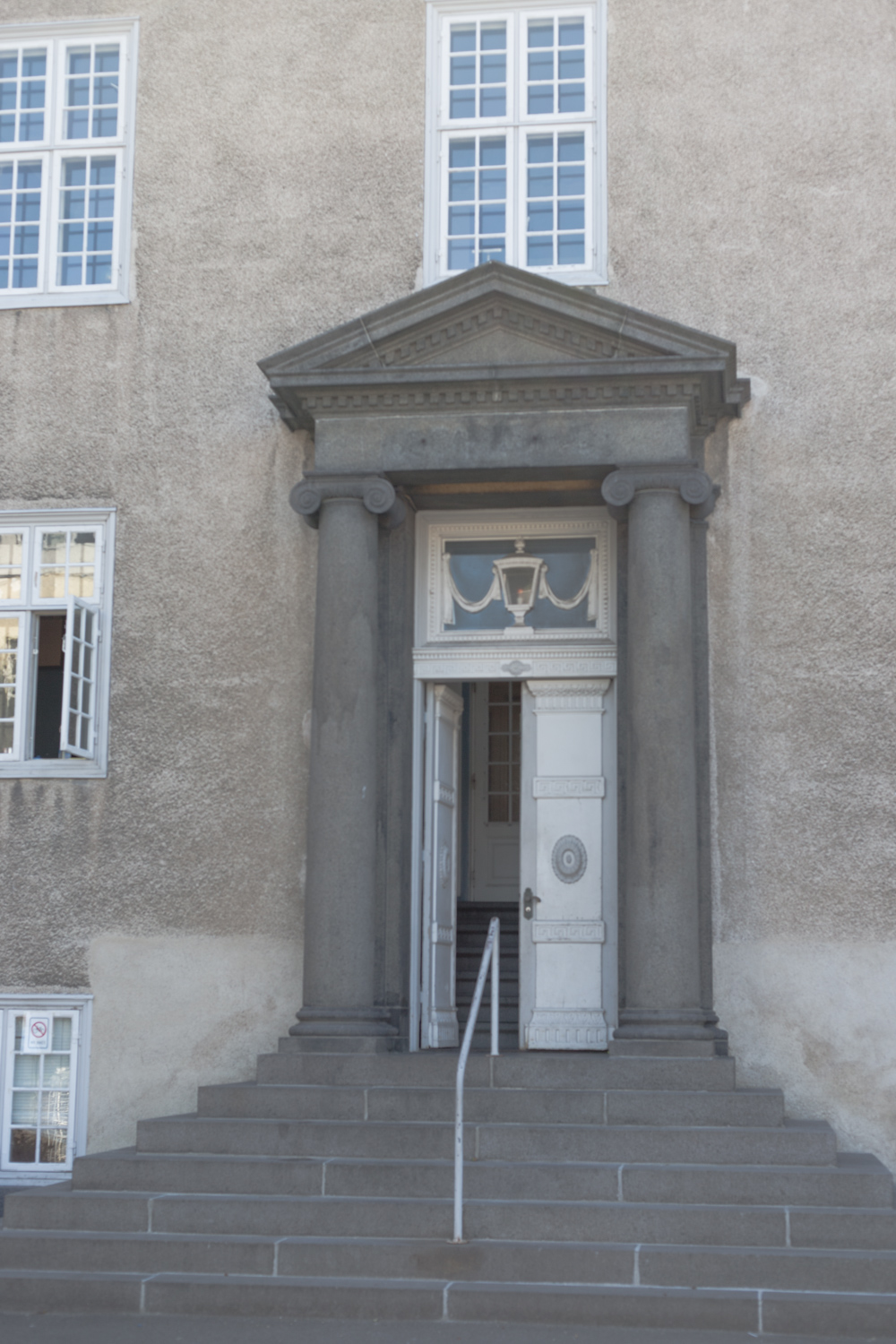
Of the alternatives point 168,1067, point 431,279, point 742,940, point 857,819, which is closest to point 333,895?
point 168,1067

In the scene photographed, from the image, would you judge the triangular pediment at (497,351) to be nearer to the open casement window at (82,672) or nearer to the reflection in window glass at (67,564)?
the reflection in window glass at (67,564)

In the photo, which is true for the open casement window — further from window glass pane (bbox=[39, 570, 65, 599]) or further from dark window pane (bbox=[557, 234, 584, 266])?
dark window pane (bbox=[557, 234, 584, 266])

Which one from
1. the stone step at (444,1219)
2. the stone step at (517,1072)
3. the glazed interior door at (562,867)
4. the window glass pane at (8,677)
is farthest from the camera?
the window glass pane at (8,677)

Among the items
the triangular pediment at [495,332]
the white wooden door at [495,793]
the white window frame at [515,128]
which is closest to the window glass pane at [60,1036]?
the triangular pediment at [495,332]

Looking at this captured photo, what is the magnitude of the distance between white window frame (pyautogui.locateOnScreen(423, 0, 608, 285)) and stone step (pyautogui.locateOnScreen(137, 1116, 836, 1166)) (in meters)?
5.54

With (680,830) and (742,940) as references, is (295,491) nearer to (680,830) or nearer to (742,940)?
(680,830)

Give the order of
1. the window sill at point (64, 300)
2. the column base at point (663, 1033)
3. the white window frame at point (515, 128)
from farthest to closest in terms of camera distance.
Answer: the window sill at point (64, 300), the white window frame at point (515, 128), the column base at point (663, 1033)

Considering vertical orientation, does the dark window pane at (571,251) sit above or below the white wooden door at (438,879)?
above

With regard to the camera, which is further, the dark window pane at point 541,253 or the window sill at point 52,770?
the dark window pane at point 541,253

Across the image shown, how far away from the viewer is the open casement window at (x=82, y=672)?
33.6 feet

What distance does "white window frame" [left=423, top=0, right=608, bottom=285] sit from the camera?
1061 cm

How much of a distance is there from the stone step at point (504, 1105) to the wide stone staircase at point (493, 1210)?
0.01 meters

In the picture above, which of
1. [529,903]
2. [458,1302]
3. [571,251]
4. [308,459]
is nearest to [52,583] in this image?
[308,459]

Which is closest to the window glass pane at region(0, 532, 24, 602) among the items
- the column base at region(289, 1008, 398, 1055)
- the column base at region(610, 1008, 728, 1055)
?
the column base at region(289, 1008, 398, 1055)
